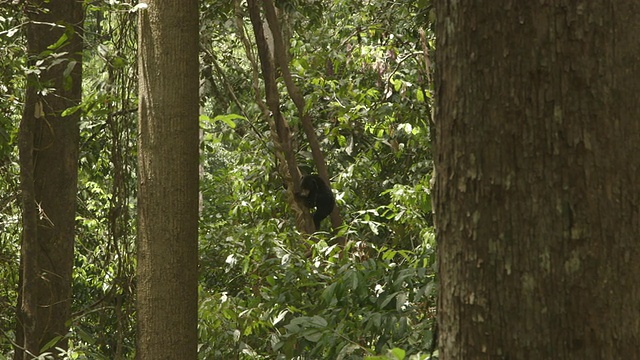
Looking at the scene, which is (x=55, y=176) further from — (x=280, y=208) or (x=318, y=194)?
(x=280, y=208)

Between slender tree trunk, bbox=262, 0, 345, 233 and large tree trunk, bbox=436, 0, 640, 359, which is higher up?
slender tree trunk, bbox=262, 0, 345, 233

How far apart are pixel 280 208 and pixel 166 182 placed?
3.81 m

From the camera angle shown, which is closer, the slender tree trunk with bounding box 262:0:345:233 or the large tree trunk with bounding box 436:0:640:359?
the large tree trunk with bounding box 436:0:640:359

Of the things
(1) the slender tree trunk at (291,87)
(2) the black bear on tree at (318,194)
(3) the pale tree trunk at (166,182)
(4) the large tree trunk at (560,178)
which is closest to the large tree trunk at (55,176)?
(1) the slender tree trunk at (291,87)

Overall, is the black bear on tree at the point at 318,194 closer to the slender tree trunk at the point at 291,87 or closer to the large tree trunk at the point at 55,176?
the slender tree trunk at the point at 291,87

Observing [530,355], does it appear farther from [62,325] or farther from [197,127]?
[62,325]

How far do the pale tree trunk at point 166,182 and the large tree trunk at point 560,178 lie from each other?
8.08 feet

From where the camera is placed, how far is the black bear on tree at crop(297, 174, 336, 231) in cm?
679

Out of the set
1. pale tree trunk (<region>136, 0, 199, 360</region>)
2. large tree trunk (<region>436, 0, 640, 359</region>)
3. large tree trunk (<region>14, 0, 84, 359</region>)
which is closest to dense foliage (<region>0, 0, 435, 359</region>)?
large tree trunk (<region>14, 0, 84, 359</region>)

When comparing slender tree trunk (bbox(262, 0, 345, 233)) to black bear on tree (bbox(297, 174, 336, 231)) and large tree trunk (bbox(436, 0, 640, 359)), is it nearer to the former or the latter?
black bear on tree (bbox(297, 174, 336, 231))

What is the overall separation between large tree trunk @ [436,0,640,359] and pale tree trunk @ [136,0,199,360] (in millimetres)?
2463

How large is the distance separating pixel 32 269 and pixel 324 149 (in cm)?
522

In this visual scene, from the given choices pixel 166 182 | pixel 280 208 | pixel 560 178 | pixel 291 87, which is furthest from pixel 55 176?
pixel 560 178

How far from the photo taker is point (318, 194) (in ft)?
22.9
